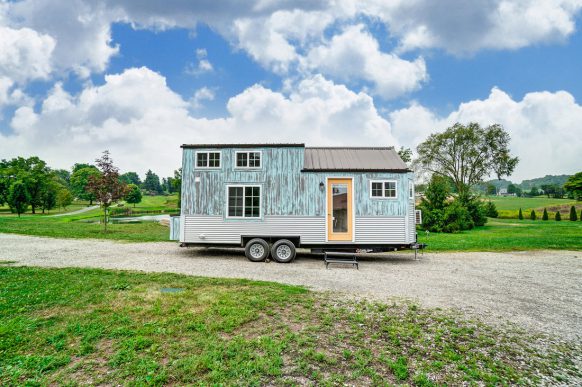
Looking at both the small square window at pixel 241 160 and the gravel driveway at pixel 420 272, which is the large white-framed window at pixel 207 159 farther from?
the gravel driveway at pixel 420 272

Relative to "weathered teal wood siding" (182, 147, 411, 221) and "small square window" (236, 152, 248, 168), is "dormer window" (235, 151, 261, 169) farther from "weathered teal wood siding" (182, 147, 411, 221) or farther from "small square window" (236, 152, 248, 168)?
"weathered teal wood siding" (182, 147, 411, 221)

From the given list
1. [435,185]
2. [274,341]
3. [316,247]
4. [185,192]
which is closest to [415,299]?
[274,341]

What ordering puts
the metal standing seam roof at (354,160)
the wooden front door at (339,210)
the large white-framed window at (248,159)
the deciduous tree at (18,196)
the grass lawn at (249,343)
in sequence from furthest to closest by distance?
the deciduous tree at (18,196)
the large white-framed window at (248,159)
the metal standing seam roof at (354,160)
the wooden front door at (339,210)
the grass lawn at (249,343)

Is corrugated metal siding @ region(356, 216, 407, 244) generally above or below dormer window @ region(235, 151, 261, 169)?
below

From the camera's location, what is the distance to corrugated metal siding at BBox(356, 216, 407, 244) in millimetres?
10484

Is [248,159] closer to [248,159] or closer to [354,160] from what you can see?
[248,159]

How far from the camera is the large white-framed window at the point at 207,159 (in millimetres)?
11156

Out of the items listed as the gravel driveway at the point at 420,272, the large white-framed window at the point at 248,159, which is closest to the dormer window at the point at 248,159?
the large white-framed window at the point at 248,159

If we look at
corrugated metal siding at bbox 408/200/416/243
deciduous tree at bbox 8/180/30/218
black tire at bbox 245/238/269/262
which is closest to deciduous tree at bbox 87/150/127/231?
black tire at bbox 245/238/269/262

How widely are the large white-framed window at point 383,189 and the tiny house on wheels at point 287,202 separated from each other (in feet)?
0.12

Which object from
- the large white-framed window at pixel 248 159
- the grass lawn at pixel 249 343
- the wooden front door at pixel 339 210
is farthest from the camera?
the large white-framed window at pixel 248 159

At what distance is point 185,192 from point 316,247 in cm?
546

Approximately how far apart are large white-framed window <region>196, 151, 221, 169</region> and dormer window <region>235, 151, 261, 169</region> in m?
0.79

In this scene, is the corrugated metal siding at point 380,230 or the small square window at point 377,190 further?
the small square window at point 377,190
